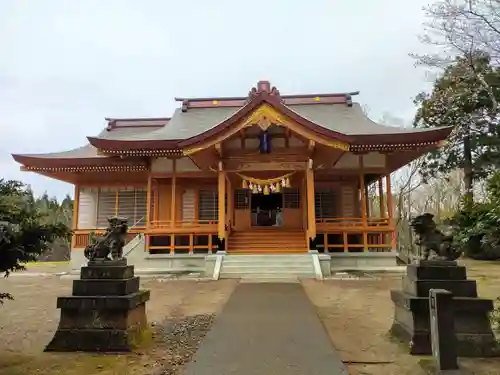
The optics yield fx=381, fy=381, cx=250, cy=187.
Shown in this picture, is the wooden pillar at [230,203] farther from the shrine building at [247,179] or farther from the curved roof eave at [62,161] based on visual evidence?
the curved roof eave at [62,161]

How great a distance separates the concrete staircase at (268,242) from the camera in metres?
13.3

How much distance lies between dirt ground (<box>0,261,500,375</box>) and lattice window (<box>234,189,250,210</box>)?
20.5 feet

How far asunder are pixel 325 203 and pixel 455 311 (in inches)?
474

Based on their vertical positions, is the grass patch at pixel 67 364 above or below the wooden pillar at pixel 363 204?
below

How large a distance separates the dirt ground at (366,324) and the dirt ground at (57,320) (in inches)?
75.1

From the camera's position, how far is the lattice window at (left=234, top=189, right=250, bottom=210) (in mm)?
16656

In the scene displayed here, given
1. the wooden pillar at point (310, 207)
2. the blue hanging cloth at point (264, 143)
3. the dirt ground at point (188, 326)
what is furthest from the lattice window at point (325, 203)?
the dirt ground at point (188, 326)

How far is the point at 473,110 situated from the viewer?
21.3 m

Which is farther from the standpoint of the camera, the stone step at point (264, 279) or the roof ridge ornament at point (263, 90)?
the roof ridge ornament at point (263, 90)

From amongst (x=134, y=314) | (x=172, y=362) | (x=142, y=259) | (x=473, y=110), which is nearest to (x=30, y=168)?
(x=142, y=259)

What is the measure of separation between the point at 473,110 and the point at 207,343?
2214 cm

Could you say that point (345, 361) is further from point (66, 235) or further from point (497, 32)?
point (497, 32)

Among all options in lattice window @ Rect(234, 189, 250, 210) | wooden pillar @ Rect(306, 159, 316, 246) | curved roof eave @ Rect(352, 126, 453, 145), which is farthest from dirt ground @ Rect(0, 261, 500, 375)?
lattice window @ Rect(234, 189, 250, 210)

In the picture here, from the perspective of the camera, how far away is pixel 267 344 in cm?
435
